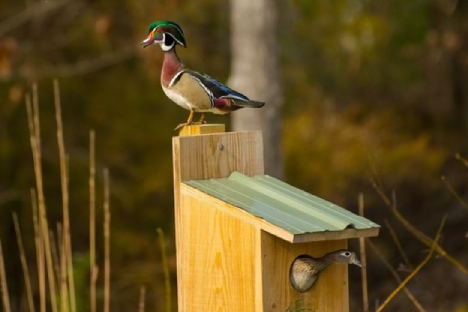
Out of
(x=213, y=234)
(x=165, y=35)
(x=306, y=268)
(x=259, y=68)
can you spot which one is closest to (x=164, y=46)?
(x=165, y=35)

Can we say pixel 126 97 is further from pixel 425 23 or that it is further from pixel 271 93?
pixel 271 93

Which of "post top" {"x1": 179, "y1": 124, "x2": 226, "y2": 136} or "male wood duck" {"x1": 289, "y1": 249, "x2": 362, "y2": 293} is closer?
"male wood duck" {"x1": 289, "y1": 249, "x2": 362, "y2": 293}

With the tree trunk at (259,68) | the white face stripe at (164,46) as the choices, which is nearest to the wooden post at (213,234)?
the white face stripe at (164,46)

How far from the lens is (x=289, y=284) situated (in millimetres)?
2775

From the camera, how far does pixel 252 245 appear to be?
2.72 meters

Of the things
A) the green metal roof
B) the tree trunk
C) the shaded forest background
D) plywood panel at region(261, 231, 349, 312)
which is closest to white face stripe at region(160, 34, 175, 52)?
the green metal roof

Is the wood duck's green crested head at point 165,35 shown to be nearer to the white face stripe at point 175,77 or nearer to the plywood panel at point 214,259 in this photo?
the white face stripe at point 175,77

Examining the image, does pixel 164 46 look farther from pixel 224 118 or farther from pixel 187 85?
pixel 224 118

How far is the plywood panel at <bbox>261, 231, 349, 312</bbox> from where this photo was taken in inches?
107

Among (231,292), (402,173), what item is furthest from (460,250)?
(231,292)

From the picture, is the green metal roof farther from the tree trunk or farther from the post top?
the tree trunk

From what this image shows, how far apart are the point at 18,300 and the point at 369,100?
184 inches

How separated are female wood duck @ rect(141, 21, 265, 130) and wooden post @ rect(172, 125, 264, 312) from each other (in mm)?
81

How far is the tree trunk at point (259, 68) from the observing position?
711cm
